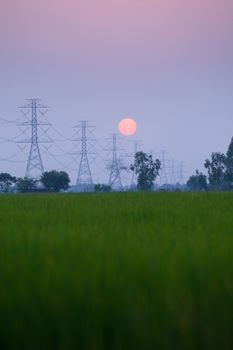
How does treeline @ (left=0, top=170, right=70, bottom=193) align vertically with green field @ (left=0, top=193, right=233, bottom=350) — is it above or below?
above

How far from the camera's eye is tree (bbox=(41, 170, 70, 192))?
65688mm

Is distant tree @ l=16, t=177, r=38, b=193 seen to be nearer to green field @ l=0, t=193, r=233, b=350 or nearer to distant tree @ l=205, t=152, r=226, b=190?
distant tree @ l=205, t=152, r=226, b=190

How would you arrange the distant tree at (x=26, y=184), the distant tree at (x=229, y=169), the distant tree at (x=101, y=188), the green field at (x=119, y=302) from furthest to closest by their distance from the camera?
the distant tree at (x=229, y=169) → the distant tree at (x=101, y=188) → the distant tree at (x=26, y=184) → the green field at (x=119, y=302)

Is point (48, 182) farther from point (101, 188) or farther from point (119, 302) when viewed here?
point (119, 302)

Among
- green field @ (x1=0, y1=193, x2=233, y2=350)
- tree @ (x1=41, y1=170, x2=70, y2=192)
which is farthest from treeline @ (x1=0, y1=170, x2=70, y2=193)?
green field @ (x1=0, y1=193, x2=233, y2=350)

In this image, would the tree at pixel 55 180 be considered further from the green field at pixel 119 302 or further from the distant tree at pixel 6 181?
the green field at pixel 119 302

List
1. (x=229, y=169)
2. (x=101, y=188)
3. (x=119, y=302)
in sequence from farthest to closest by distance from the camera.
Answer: (x=101, y=188), (x=229, y=169), (x=119, y=302)

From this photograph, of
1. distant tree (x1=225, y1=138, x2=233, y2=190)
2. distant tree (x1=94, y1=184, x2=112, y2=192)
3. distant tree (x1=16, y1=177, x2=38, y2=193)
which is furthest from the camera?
distant tree (x1=225, y1=138, x2=233, y2=190)

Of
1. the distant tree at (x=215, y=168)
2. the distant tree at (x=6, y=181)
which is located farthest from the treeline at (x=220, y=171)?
the distant tree at (x=6, y=181)

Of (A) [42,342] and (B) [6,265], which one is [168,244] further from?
(A) [42,342]

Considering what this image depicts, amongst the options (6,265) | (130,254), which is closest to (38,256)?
(6,265)

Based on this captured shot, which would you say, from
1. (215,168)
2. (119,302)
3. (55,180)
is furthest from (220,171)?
(119,302)

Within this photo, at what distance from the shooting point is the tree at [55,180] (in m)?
65.7

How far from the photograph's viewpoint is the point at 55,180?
66188mm
